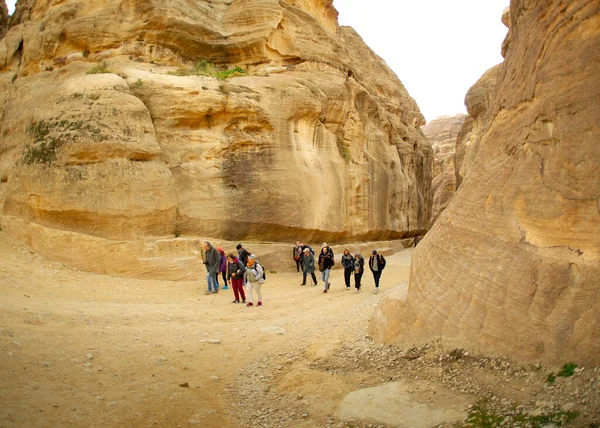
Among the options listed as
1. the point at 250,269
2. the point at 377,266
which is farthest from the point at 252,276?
the point at 377,266

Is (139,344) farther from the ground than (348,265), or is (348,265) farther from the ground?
(348,265)

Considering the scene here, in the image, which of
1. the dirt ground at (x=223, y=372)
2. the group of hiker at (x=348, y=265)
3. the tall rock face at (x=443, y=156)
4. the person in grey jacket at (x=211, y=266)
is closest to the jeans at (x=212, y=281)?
the person in grey jacket at (x=211, y=266)

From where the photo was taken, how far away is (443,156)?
165ft

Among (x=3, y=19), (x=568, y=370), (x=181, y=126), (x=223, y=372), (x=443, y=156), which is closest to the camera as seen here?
(x=568, y=370)

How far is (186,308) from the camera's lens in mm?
10250

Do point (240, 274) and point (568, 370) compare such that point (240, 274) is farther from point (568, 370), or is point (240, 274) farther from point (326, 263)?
point (568, 370)

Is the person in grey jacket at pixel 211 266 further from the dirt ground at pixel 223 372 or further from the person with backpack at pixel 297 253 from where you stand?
the person with backpack at pixel 297 253

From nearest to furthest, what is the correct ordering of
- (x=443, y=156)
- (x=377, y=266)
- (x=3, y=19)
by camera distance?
(x=377, y=266), (x=3, y=19), (x=443, y=156)

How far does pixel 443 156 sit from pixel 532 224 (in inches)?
1853

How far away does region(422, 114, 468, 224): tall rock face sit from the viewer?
41.0 m

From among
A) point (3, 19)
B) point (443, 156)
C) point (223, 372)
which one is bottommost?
point (223, 372)

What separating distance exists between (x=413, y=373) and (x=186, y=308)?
19.5 ft

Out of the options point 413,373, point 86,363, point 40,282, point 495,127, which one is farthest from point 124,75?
point 413,373

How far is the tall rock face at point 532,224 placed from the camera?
4.79 meters
